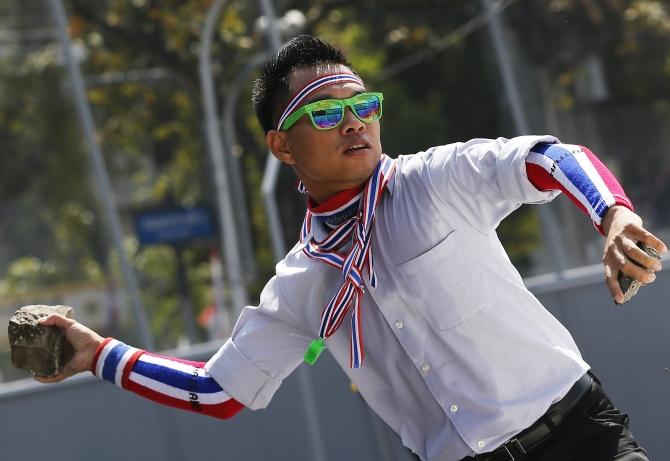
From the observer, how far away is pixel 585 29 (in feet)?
21.2

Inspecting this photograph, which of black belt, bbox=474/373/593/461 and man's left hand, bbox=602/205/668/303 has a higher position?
man's left hand, bbox=602/205/668/303

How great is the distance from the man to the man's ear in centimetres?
9

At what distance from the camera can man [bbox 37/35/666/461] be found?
2803mm

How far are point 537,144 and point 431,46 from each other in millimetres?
4344

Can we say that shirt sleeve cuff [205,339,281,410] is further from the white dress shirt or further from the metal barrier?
the metal barrier

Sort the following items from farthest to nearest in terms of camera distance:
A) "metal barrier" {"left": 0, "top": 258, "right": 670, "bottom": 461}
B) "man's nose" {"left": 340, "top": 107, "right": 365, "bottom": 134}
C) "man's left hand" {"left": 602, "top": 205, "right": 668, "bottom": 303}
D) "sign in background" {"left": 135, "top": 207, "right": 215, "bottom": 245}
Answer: "sign in background" {"left": 135, "top": 207, "right": 215, "bottom": 245}, "metal barrier" {"left": 0, "top": 258, "right": 670, "bottom": 461}, "man's nose" {"left": 340, "top": 107, "right": 365, "bottom": 134}, "man's left hand" {"left": 602, "top": 205, "right": 668, "bottom": 303}

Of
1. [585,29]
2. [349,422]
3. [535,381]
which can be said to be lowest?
[349,422]

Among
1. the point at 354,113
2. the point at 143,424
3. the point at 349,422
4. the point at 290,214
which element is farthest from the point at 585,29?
the point at 354,113

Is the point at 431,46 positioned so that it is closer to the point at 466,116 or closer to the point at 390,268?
the point at 466,116

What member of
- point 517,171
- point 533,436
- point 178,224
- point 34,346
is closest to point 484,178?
point 517,171

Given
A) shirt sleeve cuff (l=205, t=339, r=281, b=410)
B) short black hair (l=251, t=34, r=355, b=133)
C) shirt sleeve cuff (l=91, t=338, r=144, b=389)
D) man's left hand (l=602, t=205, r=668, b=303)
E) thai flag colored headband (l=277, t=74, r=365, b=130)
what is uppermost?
short black hair (l=251, t=34, r=355, b=133)

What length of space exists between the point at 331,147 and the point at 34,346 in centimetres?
102

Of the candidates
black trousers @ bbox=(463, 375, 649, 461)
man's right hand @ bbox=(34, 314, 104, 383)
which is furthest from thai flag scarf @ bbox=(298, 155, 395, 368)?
man's right hand @ bbox=(34, 314, 104, 383)

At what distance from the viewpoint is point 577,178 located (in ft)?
8.41
